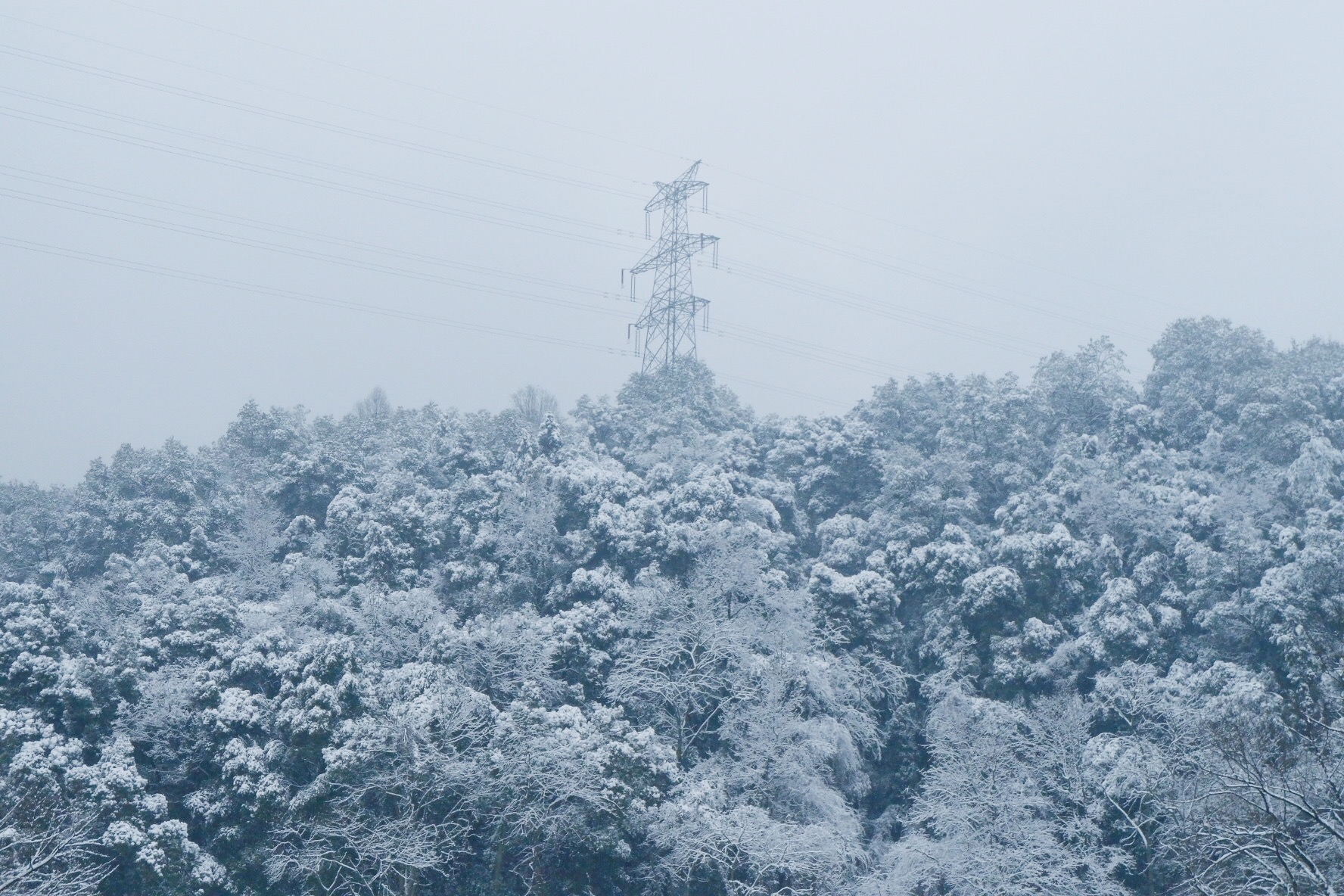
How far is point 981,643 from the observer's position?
27.6 meters

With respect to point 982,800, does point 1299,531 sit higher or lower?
higher

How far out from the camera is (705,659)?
23.2 metres

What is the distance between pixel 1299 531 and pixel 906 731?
32.5ft

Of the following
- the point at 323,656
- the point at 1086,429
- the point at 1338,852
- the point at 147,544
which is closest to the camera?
the point at 1338,852

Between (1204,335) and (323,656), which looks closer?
(323,656)

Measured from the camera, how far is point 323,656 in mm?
20797

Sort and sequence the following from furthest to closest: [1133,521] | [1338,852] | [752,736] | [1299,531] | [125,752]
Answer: [1133,521] < [1299,531] < [752,736] < [125,752] < [1338,852]

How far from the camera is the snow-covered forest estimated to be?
1908 cm

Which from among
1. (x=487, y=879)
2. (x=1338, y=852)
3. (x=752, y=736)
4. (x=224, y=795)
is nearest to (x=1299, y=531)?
(x=1338, y=852)

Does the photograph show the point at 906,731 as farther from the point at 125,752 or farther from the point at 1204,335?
the point at 1204,335

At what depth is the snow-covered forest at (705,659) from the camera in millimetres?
19078

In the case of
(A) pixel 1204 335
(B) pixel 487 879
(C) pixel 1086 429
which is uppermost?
(A) pixel 1204 335

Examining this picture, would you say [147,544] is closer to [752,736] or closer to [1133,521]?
[752,736]

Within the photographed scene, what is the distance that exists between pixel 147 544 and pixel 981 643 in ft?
74.4
